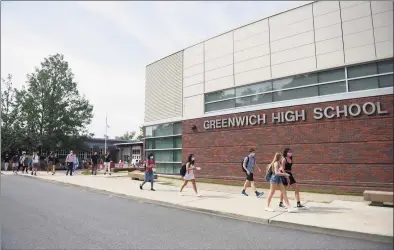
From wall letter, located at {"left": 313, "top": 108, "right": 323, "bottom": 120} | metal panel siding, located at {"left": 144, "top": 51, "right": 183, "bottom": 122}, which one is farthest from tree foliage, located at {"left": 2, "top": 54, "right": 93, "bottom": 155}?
wall letter, located at {"left": 313, "top": 108, "right": 323, "bottom": 120}

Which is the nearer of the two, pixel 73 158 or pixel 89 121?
pixel 73 158

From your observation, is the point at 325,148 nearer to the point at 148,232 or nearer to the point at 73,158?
the point at 148,232

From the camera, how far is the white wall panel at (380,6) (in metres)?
0.80

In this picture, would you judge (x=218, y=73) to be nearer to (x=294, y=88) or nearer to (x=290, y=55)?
(x=290, y=55)

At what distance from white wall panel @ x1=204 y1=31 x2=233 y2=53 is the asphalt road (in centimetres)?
964

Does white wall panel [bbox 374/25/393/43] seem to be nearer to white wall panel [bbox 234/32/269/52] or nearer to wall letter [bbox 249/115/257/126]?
A: wall letter [bbox 249/115/257/126]

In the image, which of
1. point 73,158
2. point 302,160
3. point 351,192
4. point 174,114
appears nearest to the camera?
point 351,192

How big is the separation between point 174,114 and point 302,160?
864 cm

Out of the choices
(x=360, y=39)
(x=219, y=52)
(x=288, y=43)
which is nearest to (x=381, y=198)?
(x=360, y=39)

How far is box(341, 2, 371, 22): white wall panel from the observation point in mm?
964

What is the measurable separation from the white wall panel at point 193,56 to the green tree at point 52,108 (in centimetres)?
2074

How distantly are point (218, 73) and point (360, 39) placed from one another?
13.9 m

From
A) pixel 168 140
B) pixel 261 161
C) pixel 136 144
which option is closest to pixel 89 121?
pixel 136 144

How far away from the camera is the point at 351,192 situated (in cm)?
984
